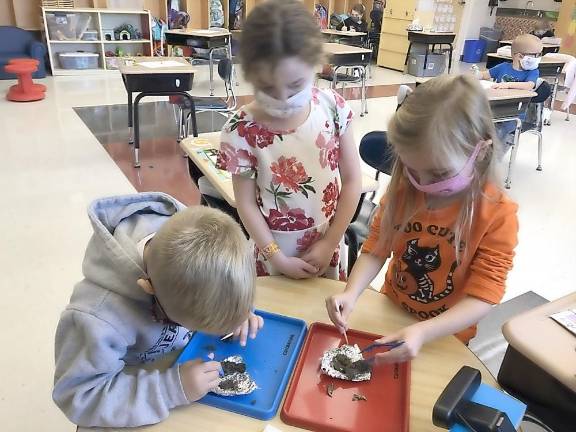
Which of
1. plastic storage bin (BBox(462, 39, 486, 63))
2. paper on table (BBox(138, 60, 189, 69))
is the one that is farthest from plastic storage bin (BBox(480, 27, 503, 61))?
paper on table (BBox(138, 60, 189, 69))

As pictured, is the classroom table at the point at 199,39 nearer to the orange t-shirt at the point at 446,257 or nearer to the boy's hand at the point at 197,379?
the orange t-shirt at the point at 446,257

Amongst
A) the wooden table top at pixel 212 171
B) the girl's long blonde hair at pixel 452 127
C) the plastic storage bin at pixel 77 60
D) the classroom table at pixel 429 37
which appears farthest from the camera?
the classroom table at pixel 429 37

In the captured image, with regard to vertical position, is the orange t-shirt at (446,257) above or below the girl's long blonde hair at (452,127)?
below

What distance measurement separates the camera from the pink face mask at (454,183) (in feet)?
2.95

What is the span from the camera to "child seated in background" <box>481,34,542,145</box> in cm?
347

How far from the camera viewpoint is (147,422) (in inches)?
29.4

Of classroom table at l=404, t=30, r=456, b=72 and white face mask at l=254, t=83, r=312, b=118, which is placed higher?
white face mask at l=254, t=83, r=312, b=118

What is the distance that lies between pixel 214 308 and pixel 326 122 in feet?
2.21

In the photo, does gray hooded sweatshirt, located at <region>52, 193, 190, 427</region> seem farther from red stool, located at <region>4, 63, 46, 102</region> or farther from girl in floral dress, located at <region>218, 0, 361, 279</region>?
red stool, located at <region>4, 63, 46, 102</region>

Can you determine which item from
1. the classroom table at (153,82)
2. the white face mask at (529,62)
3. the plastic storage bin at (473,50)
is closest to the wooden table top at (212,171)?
the classroom table at (153,82)

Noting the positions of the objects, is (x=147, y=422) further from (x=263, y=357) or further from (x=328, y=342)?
(x=328, y=342)

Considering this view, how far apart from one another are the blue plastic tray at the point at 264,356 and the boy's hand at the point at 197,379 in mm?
29

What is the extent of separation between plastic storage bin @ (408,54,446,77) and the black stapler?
7464mm

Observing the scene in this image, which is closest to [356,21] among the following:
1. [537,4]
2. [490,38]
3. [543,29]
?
[490,38]
